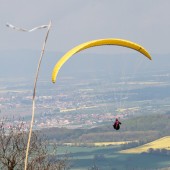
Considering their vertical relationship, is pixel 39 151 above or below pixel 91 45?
below

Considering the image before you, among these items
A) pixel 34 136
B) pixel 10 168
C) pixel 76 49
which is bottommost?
pixel 10 168

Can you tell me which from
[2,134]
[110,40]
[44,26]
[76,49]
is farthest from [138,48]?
[2,134]

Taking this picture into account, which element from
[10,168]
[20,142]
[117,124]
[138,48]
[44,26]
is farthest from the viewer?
[20,142]

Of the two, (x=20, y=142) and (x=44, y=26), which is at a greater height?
(x=44, y=26)

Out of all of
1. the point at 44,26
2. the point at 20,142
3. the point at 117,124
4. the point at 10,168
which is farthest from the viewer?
the point at 20,142

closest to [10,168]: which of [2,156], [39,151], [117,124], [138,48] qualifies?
[2,156]

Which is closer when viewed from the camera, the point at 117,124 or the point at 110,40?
the point at 110,40

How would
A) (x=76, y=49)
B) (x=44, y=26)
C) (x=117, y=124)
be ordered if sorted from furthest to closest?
(x=117, y=124) → (x=76, y=49) → (x=44, y=26)

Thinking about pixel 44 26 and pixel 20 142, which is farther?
pixel 20 142

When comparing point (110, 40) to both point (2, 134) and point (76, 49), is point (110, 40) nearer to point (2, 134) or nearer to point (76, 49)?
point (76, 49)

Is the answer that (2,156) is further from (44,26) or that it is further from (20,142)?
(44,26)
